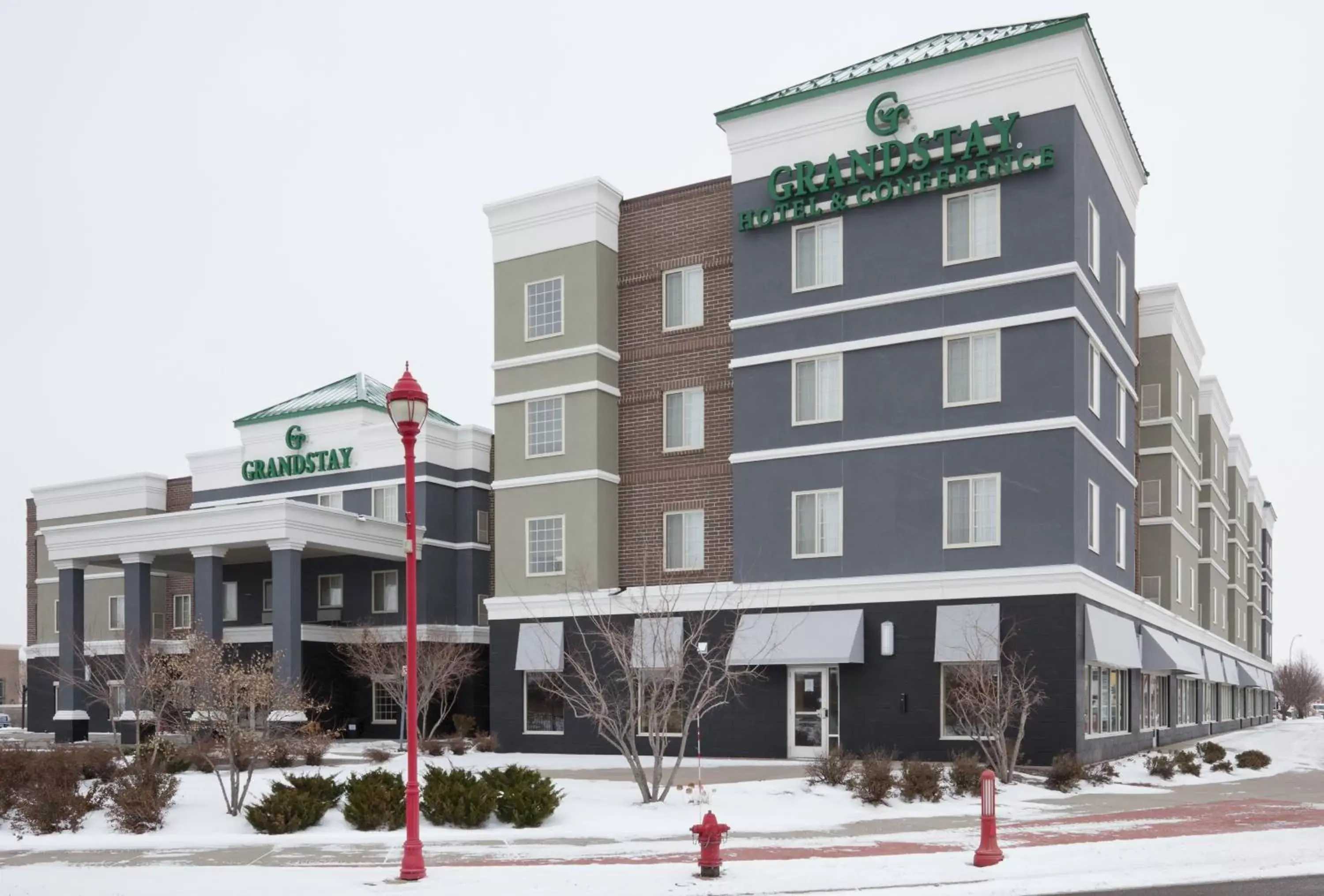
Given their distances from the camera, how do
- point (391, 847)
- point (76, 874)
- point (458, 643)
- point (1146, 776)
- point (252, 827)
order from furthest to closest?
1. point (458, 643)
2. point (1146, 776)
3. point (252, 827)
4. point (391, 847)
5. point (76, 874)

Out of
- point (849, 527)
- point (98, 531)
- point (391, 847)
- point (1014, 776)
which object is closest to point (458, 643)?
point (98, 531)

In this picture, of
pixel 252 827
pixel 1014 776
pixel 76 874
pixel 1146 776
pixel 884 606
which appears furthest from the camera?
pixel 884 606

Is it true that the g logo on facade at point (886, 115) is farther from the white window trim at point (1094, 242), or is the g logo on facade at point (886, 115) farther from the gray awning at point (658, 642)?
the gray awning at point (658, 642)

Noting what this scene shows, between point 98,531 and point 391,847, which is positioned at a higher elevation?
point 98,531

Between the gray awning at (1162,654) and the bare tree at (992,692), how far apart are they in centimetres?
795

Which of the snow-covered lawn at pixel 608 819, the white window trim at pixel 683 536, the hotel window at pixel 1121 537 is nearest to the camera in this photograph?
the snow-covered lawn at pixel 608 819

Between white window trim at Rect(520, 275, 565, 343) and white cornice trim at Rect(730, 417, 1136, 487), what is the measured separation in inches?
265

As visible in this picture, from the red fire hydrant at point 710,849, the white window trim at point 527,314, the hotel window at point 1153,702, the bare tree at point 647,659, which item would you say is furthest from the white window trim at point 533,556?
the red fire hydrant at point 710,849

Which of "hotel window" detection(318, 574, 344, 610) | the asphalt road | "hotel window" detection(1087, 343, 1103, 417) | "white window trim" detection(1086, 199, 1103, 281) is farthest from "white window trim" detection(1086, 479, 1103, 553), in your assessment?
"hotel window" detection(318, 574, 344, 610)

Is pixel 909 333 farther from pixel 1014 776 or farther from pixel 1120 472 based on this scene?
pixel 1014 776

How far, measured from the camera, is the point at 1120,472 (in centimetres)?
3472

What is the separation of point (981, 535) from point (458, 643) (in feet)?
64.4

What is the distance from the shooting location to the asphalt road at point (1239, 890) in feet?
45.1

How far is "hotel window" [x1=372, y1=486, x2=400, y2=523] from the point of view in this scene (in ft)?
149
